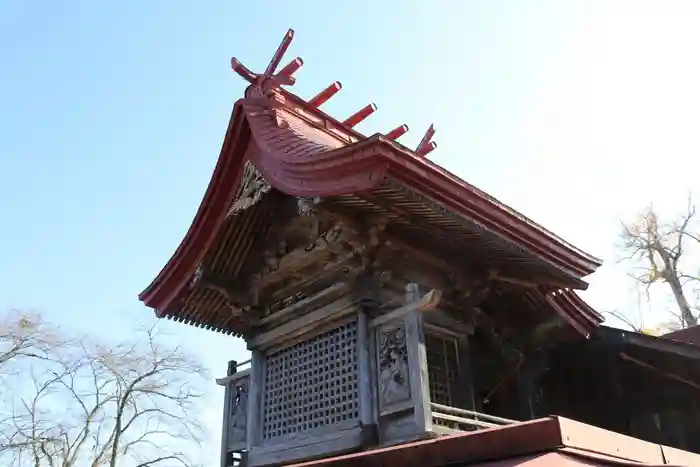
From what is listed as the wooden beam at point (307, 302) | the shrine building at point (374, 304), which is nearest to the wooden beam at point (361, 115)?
the shrine building at point (374, 304)

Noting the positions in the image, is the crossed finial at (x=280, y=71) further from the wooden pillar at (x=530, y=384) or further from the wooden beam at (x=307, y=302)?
the wooden pillar at (x=530, y=384)

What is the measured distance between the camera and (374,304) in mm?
4797

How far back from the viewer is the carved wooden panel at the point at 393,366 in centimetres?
419

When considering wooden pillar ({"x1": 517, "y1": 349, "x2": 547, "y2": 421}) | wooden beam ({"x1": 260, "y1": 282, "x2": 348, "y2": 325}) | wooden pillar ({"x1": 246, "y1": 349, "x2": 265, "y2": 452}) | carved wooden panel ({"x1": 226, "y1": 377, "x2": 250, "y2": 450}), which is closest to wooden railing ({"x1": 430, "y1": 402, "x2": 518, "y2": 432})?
wooden beam ({"x1": 260, "y1": 282, "x2": 348, "y2": 325})

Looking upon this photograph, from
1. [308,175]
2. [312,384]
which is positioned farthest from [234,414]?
[308,175]

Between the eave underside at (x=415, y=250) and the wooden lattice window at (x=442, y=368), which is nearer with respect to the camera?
the eave underside at (x=415, y=250)

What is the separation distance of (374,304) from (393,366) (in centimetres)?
64

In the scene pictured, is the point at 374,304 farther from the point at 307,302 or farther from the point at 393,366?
the point at 307,302

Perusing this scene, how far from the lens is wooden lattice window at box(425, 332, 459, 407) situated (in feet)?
16.5

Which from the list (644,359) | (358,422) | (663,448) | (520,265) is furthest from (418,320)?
(644,359)

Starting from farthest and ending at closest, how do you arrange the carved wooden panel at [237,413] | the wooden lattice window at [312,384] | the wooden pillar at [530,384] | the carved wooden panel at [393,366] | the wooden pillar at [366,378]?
the wooden pillar at [530,384], the carved wooden panel at [237,413], the wooden lattice window at [312,384], the wooden pillar at [366,378], the carved wooden panel at [393,366]

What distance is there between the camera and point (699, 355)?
17.6 feet

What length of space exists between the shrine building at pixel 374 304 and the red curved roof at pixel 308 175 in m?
0.01

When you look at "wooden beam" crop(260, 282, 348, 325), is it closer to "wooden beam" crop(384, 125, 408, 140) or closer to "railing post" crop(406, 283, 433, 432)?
"railing post" crop(406, 283, 433, 432)
